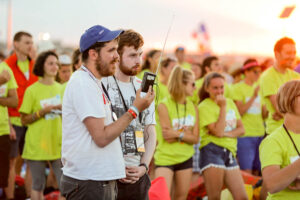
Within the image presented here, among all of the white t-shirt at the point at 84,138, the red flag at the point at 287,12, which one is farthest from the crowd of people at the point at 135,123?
the red flag at the point at 287,12

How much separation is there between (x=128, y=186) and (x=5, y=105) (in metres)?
2.80

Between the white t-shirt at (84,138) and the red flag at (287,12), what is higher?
the red flag at (287,12)

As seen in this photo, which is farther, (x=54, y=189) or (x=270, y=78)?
(x=54, y=189)

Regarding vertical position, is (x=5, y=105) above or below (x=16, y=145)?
above

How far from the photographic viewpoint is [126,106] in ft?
11.1

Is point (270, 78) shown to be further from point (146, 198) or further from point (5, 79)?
point (5, 79)

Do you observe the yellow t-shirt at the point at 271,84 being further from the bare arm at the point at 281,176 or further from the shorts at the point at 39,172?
the shorts at the point at 39,172

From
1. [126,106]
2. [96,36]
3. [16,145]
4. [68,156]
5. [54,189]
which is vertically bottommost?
[54,189]

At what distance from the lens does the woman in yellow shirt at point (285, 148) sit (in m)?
3.26

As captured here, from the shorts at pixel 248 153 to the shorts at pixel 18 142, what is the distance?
3.50 metres

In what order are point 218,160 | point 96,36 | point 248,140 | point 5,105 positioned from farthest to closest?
point 248,140 < point 5,105 < point 218,160 < point 96,36

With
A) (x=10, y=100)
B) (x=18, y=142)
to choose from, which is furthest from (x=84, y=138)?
(x=18, y=142)

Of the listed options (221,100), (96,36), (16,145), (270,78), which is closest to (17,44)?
(16,145)

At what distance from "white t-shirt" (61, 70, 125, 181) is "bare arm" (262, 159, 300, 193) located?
1.18 meters
